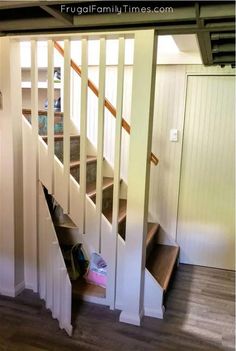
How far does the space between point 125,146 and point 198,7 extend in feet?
5.99

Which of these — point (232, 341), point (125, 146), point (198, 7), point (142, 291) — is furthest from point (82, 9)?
point (232, 341)

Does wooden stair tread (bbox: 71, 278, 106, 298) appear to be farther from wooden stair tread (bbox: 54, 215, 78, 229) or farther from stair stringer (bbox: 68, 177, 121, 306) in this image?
wooden stair tread (bbox: 54, 215, 78, 229)

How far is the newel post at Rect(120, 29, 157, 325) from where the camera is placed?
6.71ft

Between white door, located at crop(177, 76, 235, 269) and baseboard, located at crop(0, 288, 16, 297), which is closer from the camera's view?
baseboard, located at crop(0, 288, 16, 297)

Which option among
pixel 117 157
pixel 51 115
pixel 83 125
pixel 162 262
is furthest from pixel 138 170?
pixel 162 262

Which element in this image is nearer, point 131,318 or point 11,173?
point 131,318

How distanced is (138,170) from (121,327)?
1164mm

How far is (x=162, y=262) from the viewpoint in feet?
9.71

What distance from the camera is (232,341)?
217 cm

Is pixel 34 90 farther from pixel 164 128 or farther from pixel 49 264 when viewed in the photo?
pixel 164 128

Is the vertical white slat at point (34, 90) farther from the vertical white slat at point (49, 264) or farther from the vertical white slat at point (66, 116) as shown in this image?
the vertical white slat at point (49, 264)

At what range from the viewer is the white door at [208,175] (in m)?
3.11

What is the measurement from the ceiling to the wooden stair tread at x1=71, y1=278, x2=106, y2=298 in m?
2.04

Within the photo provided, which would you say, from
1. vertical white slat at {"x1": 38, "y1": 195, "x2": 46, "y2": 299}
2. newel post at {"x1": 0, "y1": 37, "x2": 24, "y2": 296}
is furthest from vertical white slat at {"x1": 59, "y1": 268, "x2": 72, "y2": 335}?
newel post at {"x1": 0, "y1": 37, "x2": 24, "y2": 296}
